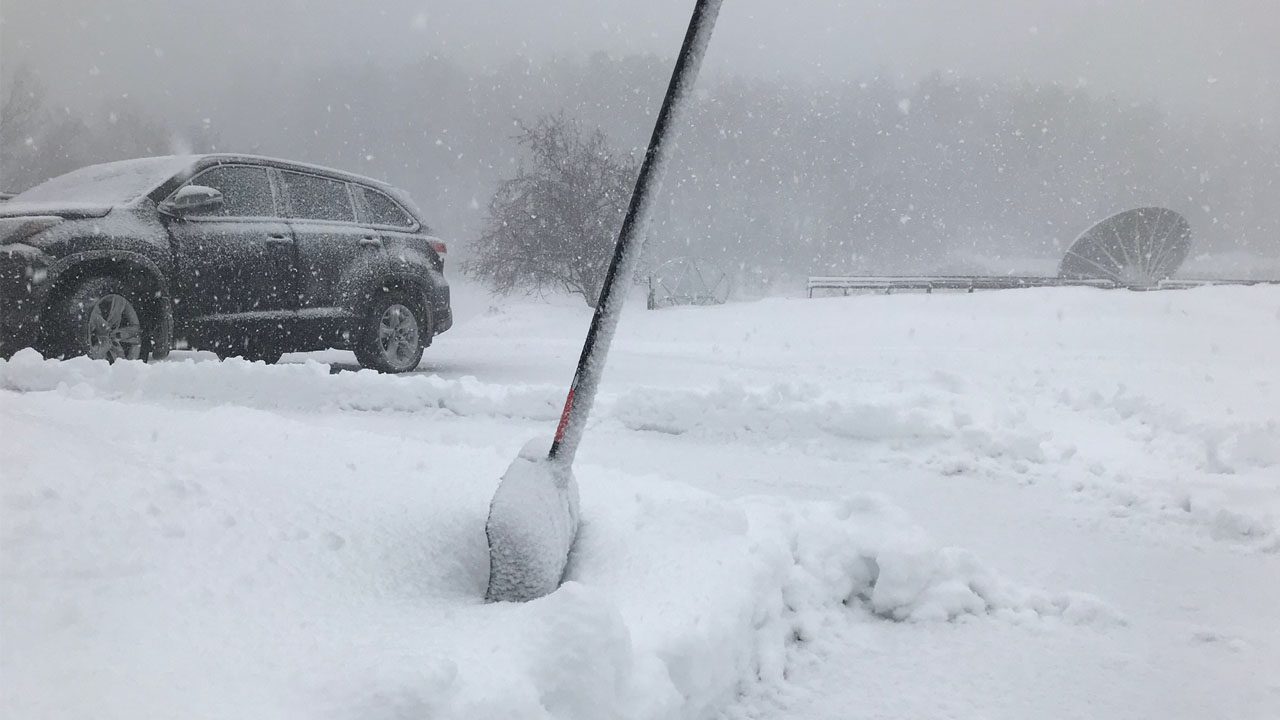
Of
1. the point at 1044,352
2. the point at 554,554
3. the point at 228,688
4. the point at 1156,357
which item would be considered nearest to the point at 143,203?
the point at 554,554

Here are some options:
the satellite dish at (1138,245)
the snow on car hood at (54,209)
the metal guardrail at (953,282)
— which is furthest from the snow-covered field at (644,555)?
the satellite dish at (1138,245)

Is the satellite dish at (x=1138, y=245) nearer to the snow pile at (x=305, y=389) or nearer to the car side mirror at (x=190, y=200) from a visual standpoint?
the snow pile at (x=305, y=389)

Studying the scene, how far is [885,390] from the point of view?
22.8 ft

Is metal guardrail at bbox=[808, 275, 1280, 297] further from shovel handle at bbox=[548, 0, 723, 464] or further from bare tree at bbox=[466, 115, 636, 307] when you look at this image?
shovel handle at bbox=[548, 0, 723, 464]

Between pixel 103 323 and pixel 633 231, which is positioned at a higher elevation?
pixel 633 231

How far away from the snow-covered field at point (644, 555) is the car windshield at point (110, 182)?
141 cm

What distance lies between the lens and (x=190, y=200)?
6.37 meters

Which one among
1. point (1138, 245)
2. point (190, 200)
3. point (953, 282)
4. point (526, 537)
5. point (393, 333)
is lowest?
point (526, 537)

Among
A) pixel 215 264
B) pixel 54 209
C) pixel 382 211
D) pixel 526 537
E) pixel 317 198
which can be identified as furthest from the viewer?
pixel 382 211

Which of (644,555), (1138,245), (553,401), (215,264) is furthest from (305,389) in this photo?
(1138,245)

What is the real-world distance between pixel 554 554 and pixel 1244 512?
146 inches

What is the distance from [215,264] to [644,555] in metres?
5.58

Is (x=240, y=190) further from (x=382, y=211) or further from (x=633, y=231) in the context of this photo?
(x=633, y=231)

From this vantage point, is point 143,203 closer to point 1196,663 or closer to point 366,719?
point 366,719
